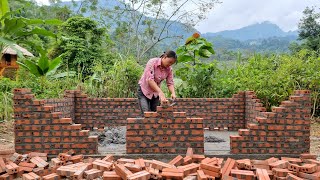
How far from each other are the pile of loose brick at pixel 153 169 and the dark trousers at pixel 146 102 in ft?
4.11

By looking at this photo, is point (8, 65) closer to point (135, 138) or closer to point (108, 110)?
point (108, 110)

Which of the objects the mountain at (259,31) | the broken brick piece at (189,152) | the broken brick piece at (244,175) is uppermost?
the mountain at (259,31)

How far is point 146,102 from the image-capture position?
6043mm

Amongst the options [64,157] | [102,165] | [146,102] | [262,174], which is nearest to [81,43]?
[146,102]

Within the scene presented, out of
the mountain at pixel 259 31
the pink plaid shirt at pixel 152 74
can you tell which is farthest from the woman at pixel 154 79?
the mountain at pixel 259 31

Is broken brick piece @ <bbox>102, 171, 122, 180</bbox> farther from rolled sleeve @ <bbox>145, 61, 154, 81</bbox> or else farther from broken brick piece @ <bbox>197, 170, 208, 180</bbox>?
rolled sleeve @ <bbox>145, 61, 154, 81</bbox>

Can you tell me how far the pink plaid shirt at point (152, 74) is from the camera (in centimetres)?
576

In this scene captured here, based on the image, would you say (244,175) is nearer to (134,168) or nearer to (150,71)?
(134,168)

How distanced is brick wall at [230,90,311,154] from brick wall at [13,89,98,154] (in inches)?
96.2

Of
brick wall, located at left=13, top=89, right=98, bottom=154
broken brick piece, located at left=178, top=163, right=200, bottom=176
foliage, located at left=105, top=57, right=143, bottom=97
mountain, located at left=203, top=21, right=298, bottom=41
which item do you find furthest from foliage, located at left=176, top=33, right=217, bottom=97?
mountain, located at left=203, top=21, right=298, bottom=41

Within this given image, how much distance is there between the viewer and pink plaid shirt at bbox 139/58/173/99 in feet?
18.9

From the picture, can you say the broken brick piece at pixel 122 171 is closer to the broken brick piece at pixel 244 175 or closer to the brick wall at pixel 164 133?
the brick wall at pixel 164 133

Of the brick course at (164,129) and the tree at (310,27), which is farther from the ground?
the tree at (310,27)

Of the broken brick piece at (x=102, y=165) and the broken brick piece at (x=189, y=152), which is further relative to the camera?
the broken brick piece at (x=189, y=152)
